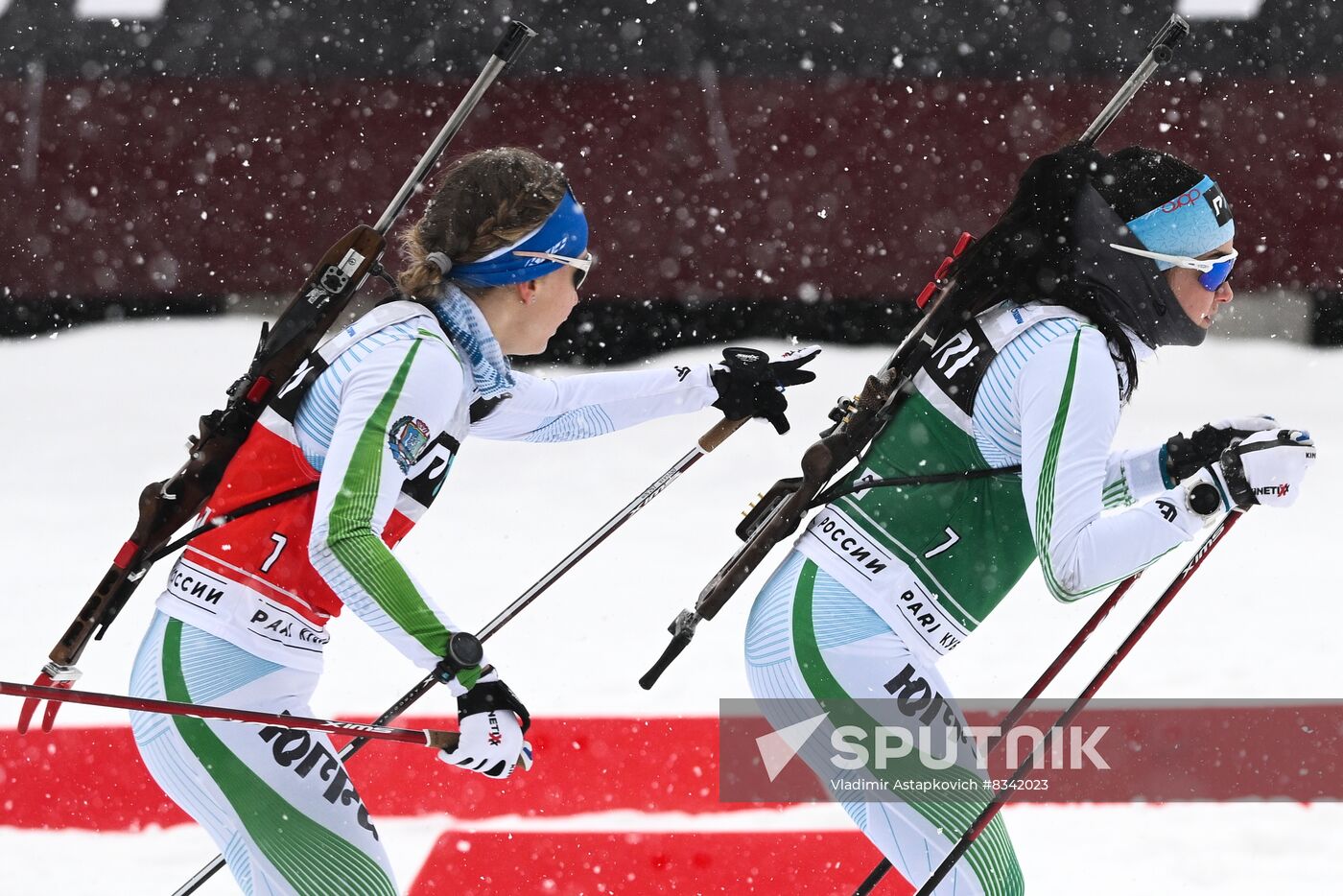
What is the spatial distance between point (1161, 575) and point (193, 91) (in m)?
6.77

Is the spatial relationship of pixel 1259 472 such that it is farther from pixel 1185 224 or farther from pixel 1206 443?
pixel 1185 224

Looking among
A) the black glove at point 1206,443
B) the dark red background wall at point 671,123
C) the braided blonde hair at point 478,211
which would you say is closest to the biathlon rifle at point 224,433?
the braided blonde hair at point 478,211

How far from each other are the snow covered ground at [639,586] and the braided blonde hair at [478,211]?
1.91m

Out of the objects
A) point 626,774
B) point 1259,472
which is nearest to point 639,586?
point 626,774

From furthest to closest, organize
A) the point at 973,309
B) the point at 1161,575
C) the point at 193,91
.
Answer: the point at 193,91 → the point at 1161,575 → the point at 973,309

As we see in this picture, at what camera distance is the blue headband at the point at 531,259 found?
2.54m

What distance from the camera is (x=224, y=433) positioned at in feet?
8.57

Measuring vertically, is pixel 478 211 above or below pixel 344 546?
above

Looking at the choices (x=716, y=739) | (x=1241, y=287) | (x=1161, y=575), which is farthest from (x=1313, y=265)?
(x=716, y=739)

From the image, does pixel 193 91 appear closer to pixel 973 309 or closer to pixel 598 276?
pixel 598 276

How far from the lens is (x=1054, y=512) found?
7.19 feet

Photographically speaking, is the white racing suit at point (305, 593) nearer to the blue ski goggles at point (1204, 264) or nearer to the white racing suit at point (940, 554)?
the white racing suit at point (940, 554)

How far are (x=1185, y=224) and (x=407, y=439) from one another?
139cm

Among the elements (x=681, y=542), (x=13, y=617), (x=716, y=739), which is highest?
(x=716, y=739)
